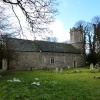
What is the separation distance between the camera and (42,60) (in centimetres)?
4134

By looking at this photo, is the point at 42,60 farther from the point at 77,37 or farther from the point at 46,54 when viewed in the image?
the point at 77,37

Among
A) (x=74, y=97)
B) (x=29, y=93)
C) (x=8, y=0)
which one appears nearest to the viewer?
(x=74, y=97)

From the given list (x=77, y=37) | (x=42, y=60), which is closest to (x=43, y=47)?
(x=42, y=60)

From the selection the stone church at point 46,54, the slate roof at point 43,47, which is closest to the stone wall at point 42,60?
the stone church at point 46,54

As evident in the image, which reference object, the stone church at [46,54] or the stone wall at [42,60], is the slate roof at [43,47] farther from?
the stone wall at [42,60]

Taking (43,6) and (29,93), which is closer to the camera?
(29,93)

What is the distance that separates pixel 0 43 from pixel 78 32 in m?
29.2

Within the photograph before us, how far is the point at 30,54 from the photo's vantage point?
129ft

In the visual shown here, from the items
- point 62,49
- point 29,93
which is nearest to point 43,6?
point 29,93

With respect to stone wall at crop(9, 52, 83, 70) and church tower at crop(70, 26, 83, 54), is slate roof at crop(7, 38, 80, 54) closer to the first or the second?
stone wall at crop(9, 52, 83, 70)

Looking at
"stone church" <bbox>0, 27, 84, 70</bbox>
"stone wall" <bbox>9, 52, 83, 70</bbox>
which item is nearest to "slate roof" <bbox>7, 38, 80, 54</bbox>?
"stone church" <bbox>0, 27, 84, 70</bbox>

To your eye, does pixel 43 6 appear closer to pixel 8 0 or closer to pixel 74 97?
pixel 8 0

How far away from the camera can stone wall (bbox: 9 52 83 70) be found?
1484 inches

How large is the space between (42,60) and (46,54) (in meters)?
1.67
